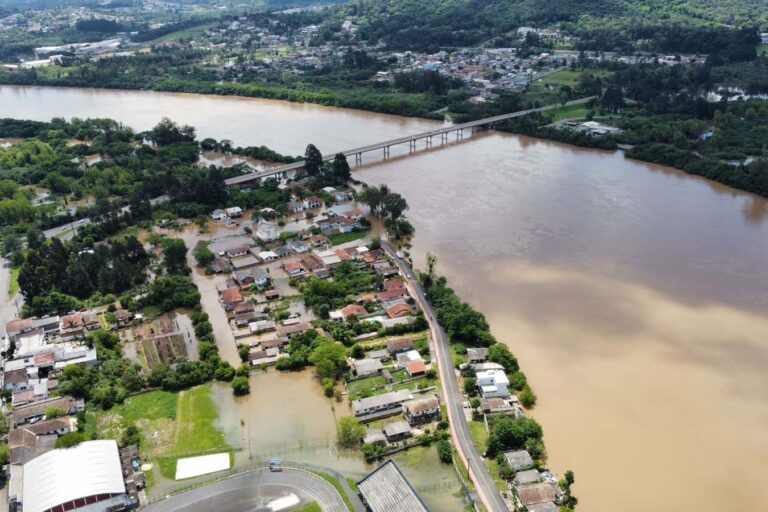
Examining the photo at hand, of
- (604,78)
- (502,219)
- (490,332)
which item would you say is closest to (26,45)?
(604,78)

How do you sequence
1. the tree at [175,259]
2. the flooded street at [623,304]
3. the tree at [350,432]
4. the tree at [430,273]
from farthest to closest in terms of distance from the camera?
the tree at [175,259] → the tree at [430,273] → the tree at [350,432] → the flooded street at [623,304]

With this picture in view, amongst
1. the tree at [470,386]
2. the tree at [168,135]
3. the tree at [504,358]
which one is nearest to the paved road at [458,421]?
the tree at [470,386]

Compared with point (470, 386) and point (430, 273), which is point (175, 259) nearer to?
point (430, 273)

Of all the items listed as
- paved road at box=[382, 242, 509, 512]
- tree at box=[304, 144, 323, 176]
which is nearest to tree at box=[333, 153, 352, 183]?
tree at box=[304, 144, 323, 176]

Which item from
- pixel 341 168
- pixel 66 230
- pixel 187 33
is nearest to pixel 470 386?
pixel 341 168

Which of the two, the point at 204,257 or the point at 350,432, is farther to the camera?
the point at 204,257

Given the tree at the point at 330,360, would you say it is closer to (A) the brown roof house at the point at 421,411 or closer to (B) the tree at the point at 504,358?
(A) the brown roof house at the point at 421,411

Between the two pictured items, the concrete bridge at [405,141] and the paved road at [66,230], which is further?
the concrete bridge at [405,141]
